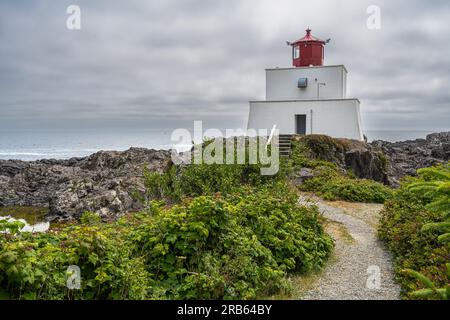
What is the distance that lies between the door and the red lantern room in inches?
174

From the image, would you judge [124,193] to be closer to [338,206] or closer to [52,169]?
[338,206]

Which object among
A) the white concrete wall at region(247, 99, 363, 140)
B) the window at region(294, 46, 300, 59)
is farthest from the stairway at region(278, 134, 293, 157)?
the window at region(294, 46, 300, 59)

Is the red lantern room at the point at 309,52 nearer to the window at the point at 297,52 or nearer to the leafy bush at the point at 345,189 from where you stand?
the window at the point at 297,52

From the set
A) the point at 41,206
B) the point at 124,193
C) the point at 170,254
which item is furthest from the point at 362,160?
the point at 170,254

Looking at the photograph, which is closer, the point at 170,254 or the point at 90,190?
the point at 170,254

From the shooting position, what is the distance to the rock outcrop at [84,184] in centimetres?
1717

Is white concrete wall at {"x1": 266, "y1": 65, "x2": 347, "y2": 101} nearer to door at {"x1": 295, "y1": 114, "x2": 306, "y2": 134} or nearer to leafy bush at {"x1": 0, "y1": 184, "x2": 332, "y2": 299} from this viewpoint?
door at {"x1": 295, "y1": 114, "x2": 306, "y2": 134}

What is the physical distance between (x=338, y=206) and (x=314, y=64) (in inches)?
751

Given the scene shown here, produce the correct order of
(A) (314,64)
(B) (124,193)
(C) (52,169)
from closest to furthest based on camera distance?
(B) (124,193)
(C) (52,169)
(A) (314,64)

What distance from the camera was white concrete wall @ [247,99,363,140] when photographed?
28.7 metres

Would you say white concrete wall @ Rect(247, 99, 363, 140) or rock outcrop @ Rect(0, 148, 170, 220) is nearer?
rock outcrop @ Rect(0, 148, 170, 220)

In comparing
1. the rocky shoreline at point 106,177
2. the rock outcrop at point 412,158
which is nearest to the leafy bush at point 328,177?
the rocky shoreline at point 106,177

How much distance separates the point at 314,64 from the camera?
31844 millimetres

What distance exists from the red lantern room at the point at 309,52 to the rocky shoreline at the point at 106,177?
8.53 m
